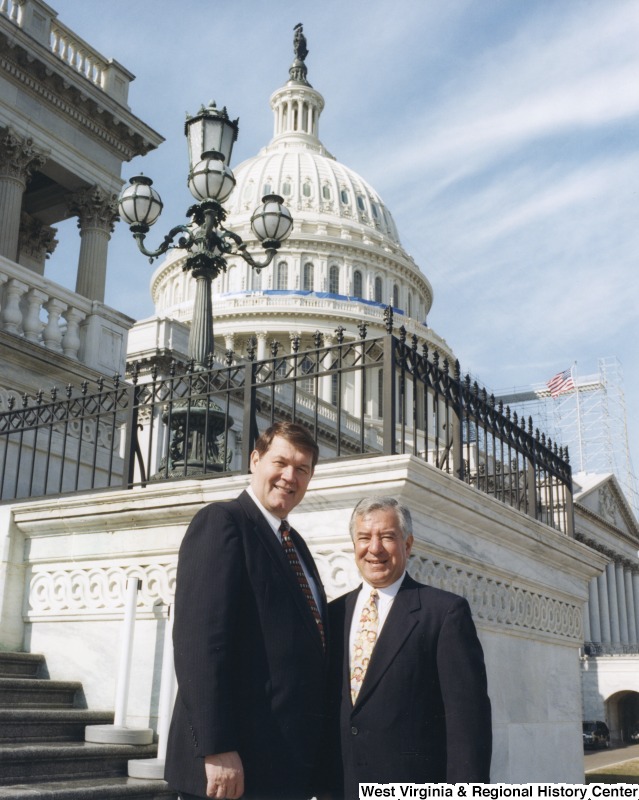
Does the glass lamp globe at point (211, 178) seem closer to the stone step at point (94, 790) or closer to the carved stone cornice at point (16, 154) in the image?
the stone step at point (94, 790)

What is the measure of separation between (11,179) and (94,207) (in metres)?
2.15

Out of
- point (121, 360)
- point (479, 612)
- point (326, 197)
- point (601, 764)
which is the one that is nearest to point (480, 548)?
point (479, 612)

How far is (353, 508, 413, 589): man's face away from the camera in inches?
150

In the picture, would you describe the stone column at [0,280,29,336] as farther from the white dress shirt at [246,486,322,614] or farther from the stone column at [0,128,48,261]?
the white dress shirt at [246,486,322,614]

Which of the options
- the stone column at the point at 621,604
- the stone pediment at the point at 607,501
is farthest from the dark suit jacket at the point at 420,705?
the stone column at the point at 621,604

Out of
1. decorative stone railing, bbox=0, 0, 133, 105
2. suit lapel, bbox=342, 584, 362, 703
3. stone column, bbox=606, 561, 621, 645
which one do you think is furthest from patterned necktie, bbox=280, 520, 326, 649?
stone column, bbox=606, 561, 621, 645

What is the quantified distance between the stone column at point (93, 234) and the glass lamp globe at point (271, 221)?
31.3ft

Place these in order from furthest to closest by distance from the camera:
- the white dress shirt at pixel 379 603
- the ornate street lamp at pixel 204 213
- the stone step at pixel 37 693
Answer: the ornate street lamp at pixel 204 213 < the stone step at pixel 37 693 < the white dress shirt at pixel 379 603

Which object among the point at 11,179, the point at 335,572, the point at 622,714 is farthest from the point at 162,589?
the point at 622,714

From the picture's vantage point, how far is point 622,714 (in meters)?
57.8

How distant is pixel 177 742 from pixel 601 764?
3072cm

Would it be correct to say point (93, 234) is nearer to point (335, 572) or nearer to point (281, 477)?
point (335, 572)

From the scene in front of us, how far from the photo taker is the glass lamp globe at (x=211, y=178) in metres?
10.1

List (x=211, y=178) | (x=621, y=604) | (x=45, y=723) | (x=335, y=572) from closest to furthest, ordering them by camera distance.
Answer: (x=335, y=572), (x=45, y=723), (x=211, y=178), (x=621, y=604)
